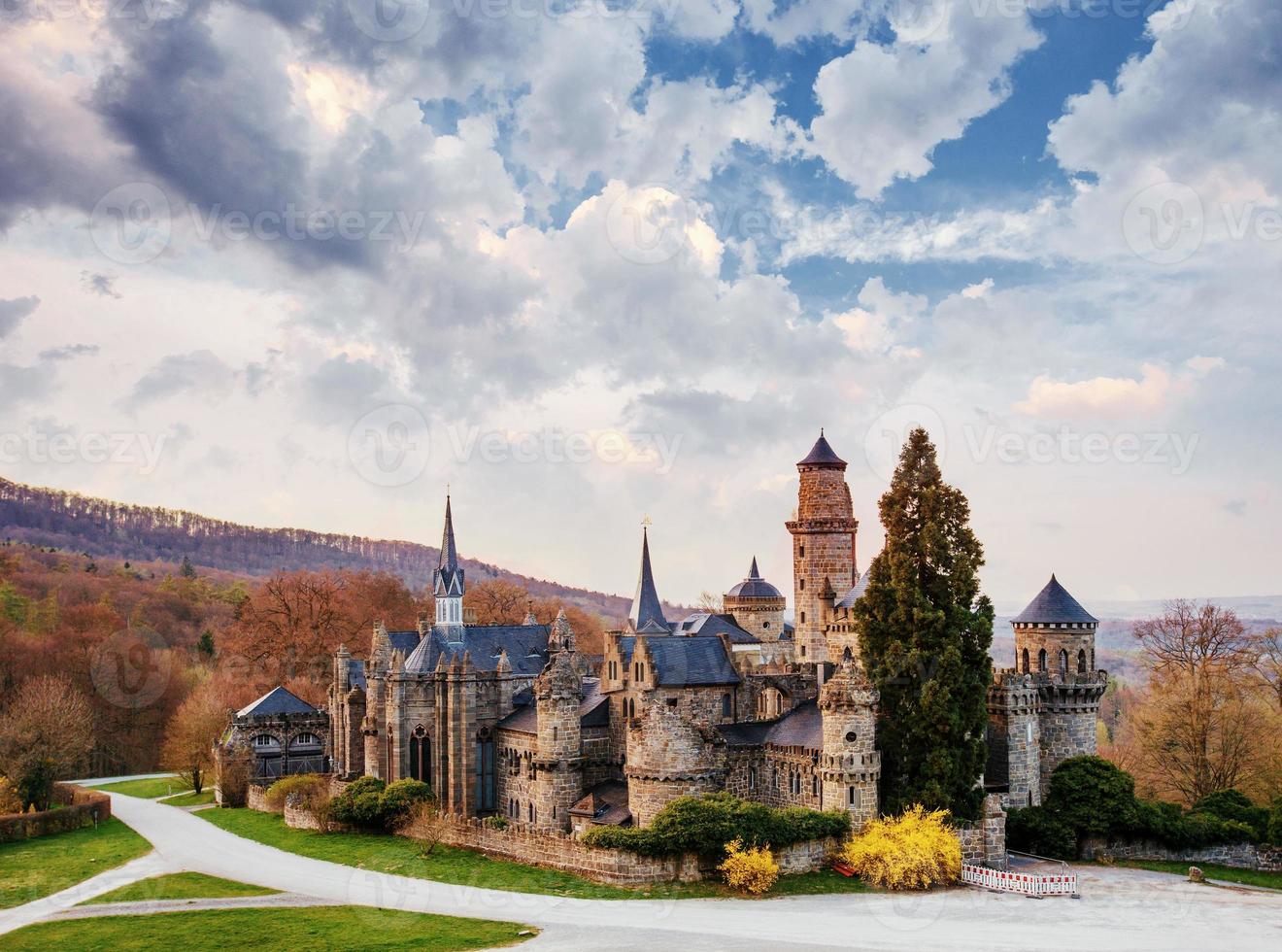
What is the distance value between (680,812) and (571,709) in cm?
777

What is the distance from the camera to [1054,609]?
45562 millimetres

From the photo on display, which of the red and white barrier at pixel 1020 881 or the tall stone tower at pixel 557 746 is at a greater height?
the tall stone tower at pixel 557 746

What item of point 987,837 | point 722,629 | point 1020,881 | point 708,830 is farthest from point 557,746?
point 1020,881

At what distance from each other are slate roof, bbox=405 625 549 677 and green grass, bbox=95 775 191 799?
23.8 m

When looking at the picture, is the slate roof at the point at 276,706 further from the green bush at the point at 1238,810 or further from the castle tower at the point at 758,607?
the green bush at the point at 1238,810

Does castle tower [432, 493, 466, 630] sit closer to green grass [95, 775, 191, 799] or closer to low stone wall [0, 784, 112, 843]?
low stone wall [0, 784, 112, 843]

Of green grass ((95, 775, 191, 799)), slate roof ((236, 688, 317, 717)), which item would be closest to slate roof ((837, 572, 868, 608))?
slate roof ((236, 688, 317, 717))

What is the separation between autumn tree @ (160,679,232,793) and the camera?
6288 centimetres

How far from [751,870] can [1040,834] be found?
13.9 meters

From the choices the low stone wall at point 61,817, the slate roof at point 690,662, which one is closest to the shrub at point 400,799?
the slate roof at point 690,662

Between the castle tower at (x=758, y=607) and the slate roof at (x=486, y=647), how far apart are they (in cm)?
1052

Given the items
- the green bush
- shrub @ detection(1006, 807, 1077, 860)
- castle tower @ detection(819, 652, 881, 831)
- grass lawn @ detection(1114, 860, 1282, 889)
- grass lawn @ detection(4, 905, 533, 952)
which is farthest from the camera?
the green bush

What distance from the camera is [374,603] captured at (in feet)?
295

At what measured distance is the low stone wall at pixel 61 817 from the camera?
156 feet
